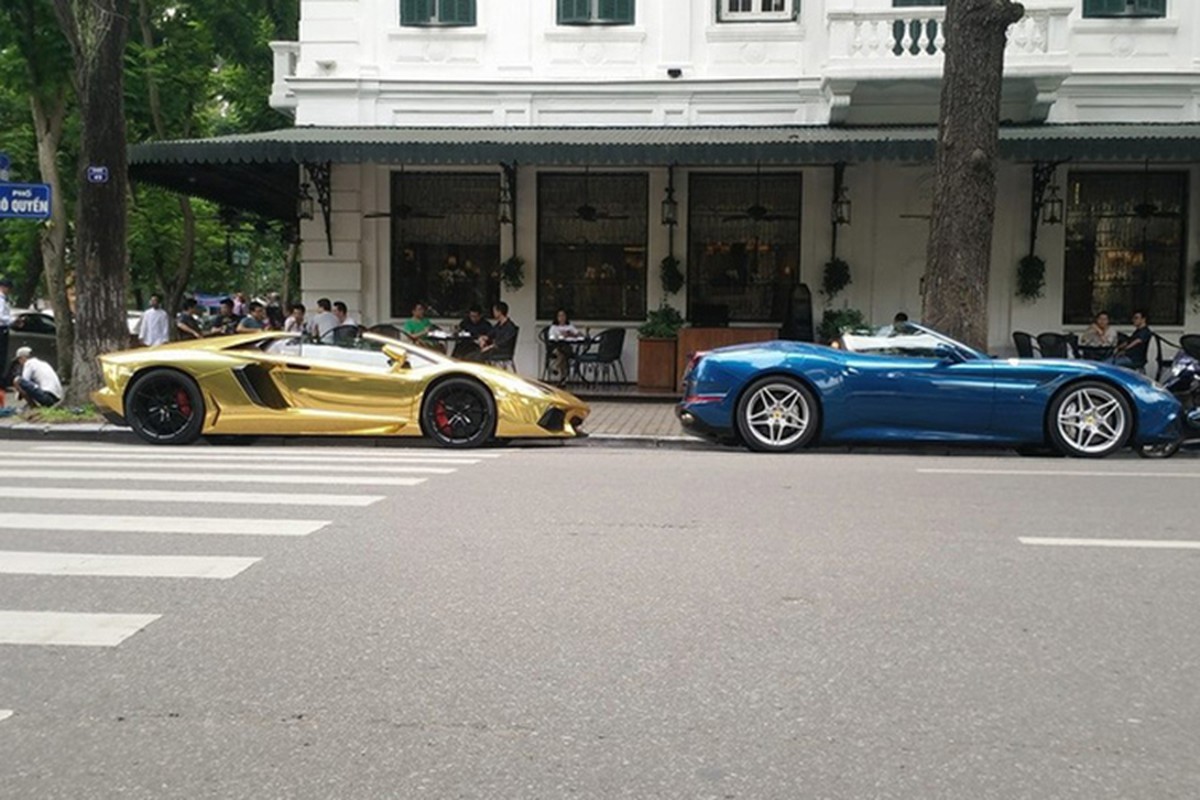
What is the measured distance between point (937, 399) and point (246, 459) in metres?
6.34

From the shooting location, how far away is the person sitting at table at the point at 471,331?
1723cm

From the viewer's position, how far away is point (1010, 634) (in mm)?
4930

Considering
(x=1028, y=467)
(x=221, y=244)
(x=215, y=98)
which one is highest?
(x=215, y=98)

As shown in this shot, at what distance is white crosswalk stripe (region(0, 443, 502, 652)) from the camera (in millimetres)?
5270

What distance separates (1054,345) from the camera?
17.3 m

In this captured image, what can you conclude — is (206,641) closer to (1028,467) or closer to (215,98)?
(1028,467)

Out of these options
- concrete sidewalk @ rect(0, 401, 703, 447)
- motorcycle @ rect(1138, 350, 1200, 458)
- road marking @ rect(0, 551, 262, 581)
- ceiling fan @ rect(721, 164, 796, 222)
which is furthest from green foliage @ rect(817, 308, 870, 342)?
road marking @ rect(0, 551, 262, 581)

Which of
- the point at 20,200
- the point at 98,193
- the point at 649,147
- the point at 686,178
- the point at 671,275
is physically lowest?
the point at 671,275

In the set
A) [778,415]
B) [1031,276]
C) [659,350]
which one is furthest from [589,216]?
[778,415]

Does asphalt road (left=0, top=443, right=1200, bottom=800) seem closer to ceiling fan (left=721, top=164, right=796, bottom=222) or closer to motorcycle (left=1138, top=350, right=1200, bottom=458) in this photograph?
motorcycle (left=1138, top=350, right=1200, bottom=458)

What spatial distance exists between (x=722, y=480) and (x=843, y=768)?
579cm

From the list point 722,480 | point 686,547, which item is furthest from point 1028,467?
point 686,547

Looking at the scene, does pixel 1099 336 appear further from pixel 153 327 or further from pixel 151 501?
pixel 153 327

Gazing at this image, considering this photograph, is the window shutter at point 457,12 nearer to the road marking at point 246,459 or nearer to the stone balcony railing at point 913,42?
the stone balcony railing at point 913,42
